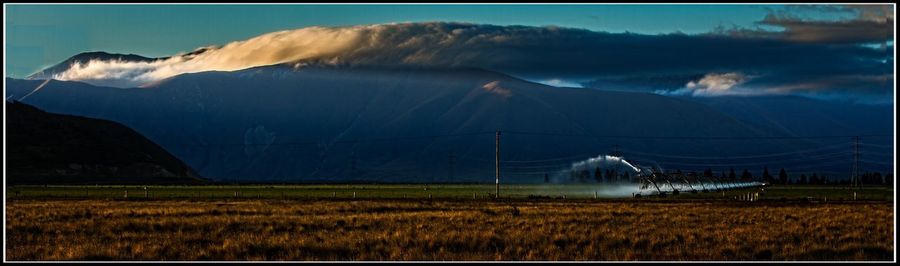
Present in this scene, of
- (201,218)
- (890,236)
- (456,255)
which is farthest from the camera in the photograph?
(201,218)

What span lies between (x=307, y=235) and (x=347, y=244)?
501 cm

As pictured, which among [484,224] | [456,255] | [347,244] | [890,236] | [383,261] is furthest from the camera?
[484,224]

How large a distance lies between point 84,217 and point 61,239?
16.2 m

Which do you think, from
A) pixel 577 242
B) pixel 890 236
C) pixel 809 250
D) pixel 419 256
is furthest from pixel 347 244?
pixel 890 236

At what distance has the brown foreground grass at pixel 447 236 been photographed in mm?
37500

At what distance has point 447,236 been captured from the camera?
144 feet

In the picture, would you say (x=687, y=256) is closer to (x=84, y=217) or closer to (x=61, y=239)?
(x=61, y=239)

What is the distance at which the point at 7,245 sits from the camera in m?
41.1

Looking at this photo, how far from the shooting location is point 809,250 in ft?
127

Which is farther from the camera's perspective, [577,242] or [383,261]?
[577,242]

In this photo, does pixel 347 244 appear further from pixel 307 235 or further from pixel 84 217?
pixel 84 217

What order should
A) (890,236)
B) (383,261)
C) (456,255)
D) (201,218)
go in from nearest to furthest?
(383,261) < (456,255) < (890,236) < (201,218)

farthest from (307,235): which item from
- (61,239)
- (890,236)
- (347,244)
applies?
(890,236)

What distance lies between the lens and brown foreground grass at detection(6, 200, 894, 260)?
37.5 metres
